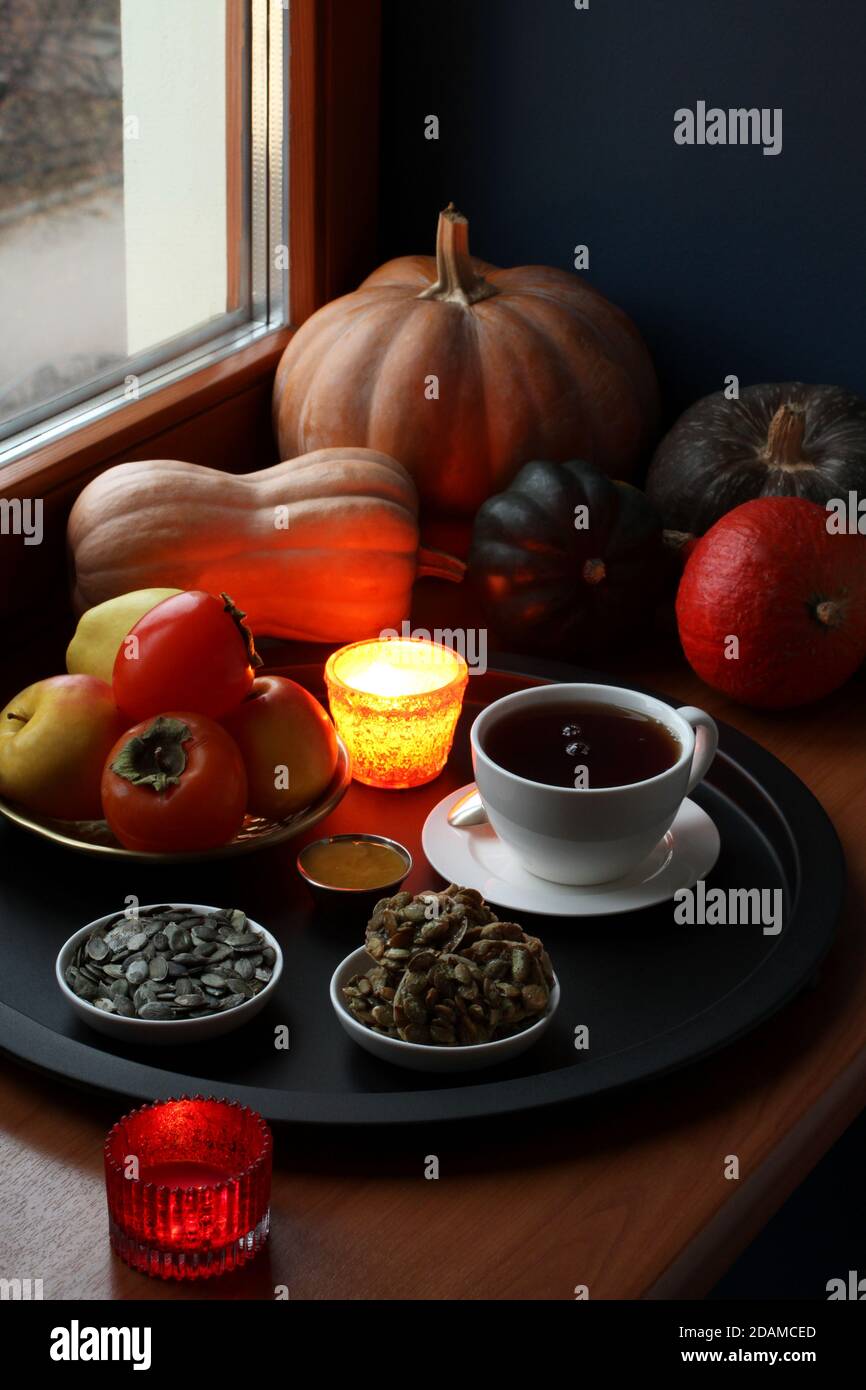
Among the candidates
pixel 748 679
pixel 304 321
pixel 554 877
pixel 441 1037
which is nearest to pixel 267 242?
pixel 304 321

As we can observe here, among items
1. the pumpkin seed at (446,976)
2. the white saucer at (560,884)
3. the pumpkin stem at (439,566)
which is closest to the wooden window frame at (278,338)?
the pumpkin stem at (439,566)

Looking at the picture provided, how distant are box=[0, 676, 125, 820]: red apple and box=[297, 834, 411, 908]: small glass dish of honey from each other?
165mm

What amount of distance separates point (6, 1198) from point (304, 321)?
46.2 inches

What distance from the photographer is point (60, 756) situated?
3.42ft

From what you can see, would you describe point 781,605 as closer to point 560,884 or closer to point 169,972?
point 560,884

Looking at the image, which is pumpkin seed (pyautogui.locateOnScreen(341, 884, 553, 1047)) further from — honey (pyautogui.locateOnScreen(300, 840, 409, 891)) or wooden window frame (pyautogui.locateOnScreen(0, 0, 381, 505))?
wooden window frame (pyautogui.locateOnScreen(0, 0, 381, 505))

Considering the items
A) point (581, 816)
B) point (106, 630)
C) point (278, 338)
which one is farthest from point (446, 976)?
point (278, 338)

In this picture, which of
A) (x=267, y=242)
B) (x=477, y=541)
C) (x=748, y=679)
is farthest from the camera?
(x=267, y=242)

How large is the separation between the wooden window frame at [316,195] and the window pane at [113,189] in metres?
0.04

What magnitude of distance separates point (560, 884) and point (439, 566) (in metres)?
0.53

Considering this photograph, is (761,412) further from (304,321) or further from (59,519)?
(59,519)

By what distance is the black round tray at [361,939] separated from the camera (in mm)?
799

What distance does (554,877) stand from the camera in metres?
1.01

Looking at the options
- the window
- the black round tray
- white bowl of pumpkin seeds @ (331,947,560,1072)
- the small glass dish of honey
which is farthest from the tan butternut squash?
white bowl of pumpkin seeds @ (331,947,560,1072)
